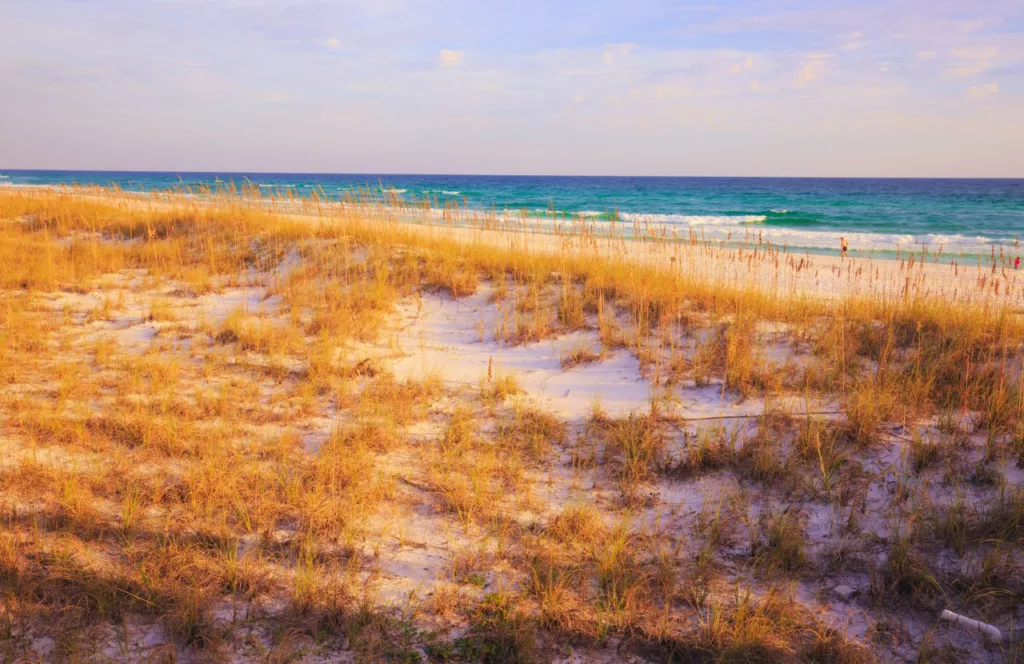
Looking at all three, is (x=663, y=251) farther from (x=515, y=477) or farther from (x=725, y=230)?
(x=725, y=230)

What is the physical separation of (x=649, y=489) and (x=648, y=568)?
863 mm

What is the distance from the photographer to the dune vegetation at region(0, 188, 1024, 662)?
263 cm

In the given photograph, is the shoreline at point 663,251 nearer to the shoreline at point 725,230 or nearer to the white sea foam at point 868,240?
the shoreline at point 725,230

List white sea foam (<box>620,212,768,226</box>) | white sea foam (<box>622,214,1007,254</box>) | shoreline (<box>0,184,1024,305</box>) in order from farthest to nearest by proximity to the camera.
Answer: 1. white sea foam (<box>620,212,768,226</box>)
2. white sea foam (<box>622,214,1007,254</box>)
3. shoreline (<box>0,184,1024,305</box>)

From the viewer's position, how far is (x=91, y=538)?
9.98 ft

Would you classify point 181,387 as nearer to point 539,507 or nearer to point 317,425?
point 317,425

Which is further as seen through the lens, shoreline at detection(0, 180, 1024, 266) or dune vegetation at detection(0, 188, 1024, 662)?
shoreline at detection(0, 180, 1024, 266)

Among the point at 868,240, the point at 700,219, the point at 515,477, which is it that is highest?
the point at 700,219

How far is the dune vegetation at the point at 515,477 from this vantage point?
263cm

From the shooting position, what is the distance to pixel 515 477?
12.7 feet

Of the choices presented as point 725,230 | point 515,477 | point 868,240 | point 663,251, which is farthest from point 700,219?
point 515,477

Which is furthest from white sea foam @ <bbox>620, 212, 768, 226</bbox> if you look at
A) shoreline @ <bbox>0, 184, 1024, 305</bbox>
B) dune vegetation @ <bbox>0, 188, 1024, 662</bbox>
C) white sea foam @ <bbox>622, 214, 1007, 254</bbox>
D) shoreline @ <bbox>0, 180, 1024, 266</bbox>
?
dune vegetation @ <bbox>0, 188, 1024, 662</bbox>

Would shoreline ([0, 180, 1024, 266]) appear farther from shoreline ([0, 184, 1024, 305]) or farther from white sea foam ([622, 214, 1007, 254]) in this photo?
shoreline ([0, 184, 1024, 305])

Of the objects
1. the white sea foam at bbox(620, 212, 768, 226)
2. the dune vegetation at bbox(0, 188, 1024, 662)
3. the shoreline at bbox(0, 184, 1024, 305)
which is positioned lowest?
the dune vegetation at bbox(0, 188, 1024, 662)
